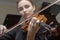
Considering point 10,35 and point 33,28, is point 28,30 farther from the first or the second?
point 10,35

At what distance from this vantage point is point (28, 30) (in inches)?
28.7

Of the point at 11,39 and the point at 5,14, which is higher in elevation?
the point at 5,14

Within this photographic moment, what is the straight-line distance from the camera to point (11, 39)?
Answer: 0.93m

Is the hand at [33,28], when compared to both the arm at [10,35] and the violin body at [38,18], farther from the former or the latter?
the arm at [10,35]

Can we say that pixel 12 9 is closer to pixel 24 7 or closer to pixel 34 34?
pixel 24 7

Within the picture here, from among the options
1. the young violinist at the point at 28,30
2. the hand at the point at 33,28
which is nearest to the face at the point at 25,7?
the young violinist at the point at 28,30

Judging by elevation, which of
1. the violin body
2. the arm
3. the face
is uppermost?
the face

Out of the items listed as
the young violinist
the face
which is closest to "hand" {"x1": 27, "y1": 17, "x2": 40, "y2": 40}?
the young violinist

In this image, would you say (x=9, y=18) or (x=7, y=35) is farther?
(x=9, y=18)

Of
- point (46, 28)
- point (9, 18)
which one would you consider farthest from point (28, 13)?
point (9, 18)

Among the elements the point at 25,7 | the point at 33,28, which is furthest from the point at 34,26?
the point at 25,7

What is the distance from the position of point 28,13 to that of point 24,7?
2.2 inches

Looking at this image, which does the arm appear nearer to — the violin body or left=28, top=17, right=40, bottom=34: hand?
the violin body

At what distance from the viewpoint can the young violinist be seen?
0.71 metres
